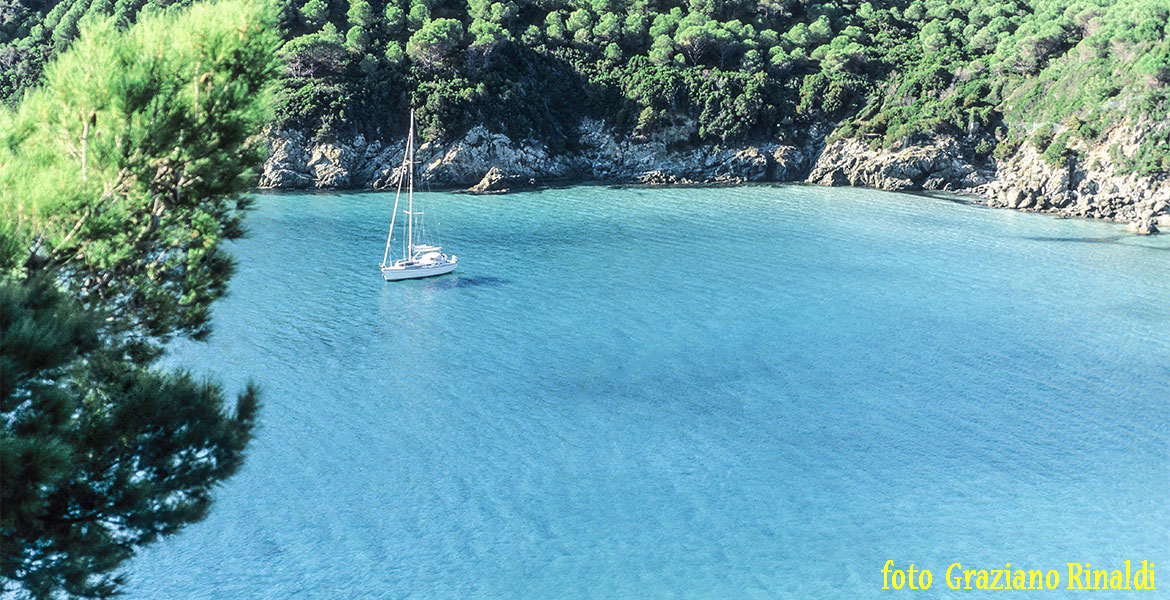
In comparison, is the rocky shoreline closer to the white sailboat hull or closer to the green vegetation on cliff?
the green vegetation on cliff

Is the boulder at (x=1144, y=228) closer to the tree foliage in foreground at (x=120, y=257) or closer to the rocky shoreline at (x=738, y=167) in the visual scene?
the rocky shoreline at (x=738, y=167)

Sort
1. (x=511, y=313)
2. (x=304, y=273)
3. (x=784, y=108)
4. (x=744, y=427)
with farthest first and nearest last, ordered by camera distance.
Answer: (x=784, y=108) < (x=304, y=273) < (x=511, y=313) < (x=744, y=427)

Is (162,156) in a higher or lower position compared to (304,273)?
higher

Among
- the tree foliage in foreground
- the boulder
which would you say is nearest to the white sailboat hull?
the tree foliage in foreground

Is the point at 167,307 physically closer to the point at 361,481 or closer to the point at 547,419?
the point at 361,481

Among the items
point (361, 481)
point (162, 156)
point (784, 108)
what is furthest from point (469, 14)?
point (162, 156)
